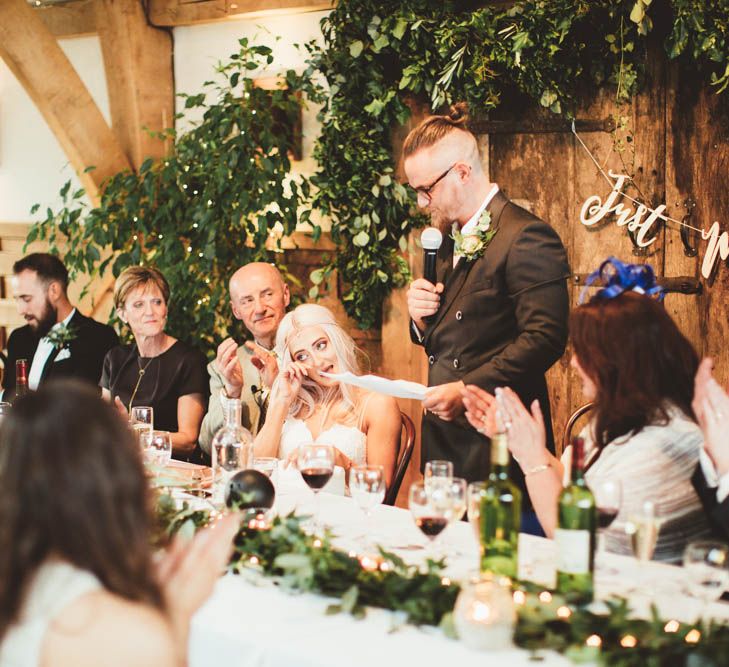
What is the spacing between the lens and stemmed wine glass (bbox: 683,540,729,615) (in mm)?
1639

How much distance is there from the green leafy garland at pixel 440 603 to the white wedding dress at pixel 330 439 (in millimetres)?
974

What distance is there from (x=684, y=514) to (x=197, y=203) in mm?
3038

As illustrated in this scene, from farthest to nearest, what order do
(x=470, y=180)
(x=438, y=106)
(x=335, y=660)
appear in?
(x=438, y=106) < (x=470, y=180) < (x=335, y=660)

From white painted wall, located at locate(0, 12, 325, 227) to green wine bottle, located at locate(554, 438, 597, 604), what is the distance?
3159mm

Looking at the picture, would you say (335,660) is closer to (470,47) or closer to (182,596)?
(182,596)

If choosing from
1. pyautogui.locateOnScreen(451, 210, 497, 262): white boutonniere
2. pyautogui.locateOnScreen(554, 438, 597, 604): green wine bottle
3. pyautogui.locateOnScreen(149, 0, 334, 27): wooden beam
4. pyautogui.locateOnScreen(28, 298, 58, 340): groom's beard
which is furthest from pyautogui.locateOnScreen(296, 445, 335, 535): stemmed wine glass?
pyautogui.locateOnScreen(149, 0, 334, 27): wooden beam

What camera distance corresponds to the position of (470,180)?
3135mm

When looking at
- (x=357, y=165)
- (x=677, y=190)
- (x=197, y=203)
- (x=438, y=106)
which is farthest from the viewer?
(x=197, y=203)

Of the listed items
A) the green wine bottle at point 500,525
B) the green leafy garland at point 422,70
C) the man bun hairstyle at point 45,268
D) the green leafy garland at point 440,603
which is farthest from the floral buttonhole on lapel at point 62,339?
the green wine bottle at point 500,525

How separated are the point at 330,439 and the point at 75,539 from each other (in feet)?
6.28

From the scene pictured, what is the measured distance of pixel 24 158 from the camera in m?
6.28

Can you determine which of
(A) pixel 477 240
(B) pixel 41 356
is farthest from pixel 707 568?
(B) pixel 41 356

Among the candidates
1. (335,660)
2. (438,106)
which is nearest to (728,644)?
(335,660)

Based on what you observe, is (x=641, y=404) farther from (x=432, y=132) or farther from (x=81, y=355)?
(x=81, y=355)
